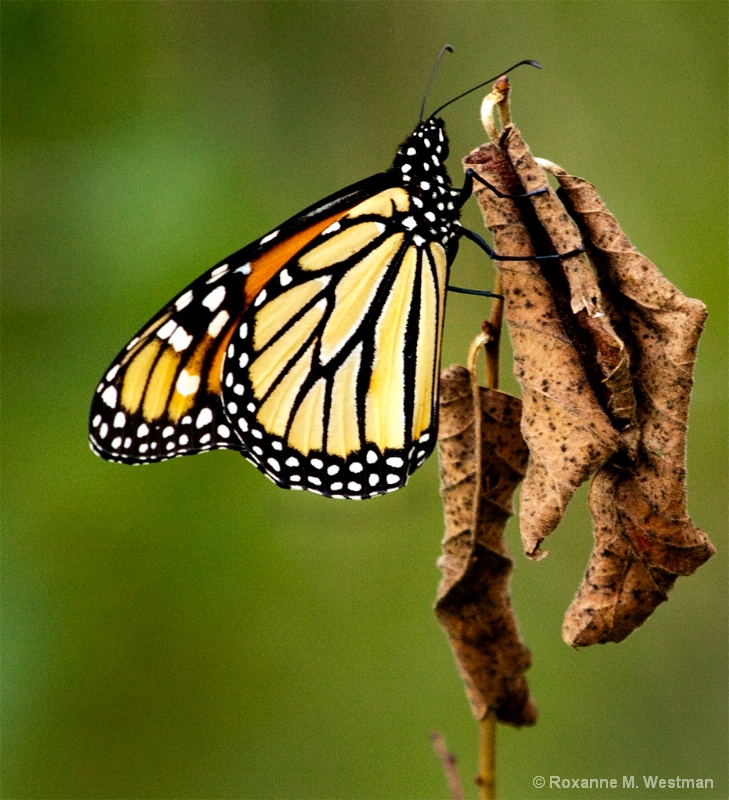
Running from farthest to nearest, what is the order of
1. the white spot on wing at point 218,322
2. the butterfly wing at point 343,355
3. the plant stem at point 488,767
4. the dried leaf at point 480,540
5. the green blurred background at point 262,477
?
the green blurred background at point 262,477 < the white spot on wing at point 218,322 < the butterfly wing at point 343,355 < the dried leaf at point 480,540 < the plant stem at point 488,767

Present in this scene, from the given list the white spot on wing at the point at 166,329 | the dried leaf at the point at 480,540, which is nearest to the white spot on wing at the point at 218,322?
the white spot on wing at the point at 166,329

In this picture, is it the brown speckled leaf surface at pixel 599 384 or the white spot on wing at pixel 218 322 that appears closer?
the brown speckled leaf surface at pixel 599 384

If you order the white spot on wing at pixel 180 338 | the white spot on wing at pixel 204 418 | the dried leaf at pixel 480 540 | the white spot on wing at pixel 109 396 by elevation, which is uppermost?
the white spot on wing at pixel 180 338

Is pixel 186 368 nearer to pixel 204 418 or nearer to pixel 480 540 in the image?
pixel 204 418

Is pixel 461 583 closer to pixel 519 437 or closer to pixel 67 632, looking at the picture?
pixel 519 437

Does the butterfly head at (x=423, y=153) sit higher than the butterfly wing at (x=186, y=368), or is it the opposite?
the butterfly head at (x=423, y=153)

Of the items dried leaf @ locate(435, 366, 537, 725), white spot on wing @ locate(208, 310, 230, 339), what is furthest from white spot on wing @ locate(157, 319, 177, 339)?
dried leaf @ locate(435, 366, 537, 725)

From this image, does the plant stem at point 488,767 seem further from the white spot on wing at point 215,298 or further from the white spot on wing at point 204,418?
the white spot on wing at point 215,298

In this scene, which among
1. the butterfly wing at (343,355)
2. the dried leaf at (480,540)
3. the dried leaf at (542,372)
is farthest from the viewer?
the butterfly wing at (343,355)
